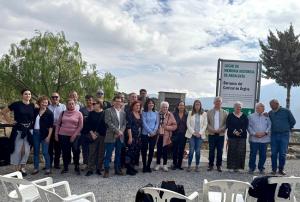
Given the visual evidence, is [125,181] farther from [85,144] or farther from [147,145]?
[85,144]

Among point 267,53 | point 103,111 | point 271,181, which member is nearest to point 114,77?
point 103,111

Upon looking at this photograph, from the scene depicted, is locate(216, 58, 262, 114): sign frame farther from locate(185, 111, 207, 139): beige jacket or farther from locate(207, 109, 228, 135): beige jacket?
locate(185, 111, 207, 139): beige jacket

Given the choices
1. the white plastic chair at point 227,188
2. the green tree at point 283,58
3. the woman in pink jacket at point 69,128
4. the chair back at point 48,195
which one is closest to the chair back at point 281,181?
the white plastic chair at point 227,188

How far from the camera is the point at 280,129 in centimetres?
919

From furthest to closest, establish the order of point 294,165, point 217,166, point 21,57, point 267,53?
point 267,53, point 21,57, point 294,165, point 217,166

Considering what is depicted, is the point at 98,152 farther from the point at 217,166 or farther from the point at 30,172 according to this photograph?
the point at 217,166

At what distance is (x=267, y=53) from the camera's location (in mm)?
28578

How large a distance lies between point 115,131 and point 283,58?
22041 mm

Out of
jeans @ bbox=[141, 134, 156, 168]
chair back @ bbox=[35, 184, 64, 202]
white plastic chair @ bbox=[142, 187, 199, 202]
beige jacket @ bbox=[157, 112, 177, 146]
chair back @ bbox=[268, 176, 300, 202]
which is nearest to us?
white plastic chair @ bbox=[142, 187, 199, 202]

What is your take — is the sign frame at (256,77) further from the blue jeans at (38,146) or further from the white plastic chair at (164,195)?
the white plastic chair at (164,195)

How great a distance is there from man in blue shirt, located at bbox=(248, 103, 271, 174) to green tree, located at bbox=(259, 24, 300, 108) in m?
18.5

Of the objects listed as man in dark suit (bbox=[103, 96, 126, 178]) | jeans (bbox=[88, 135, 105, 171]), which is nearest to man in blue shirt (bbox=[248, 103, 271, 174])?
man in dark suit (bbox=[103, 96, 126, 178])

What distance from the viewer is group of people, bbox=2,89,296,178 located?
829 cm

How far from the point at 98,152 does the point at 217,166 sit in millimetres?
2992
